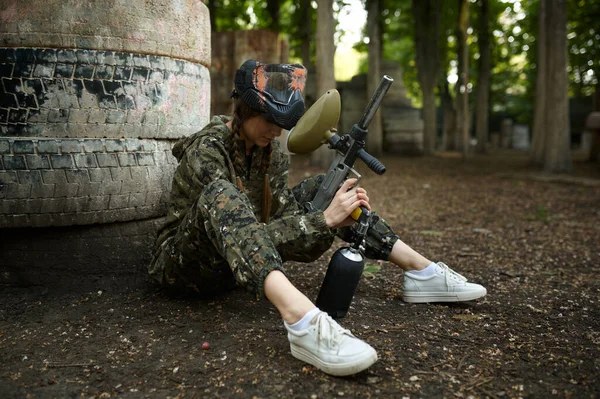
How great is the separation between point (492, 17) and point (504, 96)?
836cm

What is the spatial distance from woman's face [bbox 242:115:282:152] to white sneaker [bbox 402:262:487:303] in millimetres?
1071

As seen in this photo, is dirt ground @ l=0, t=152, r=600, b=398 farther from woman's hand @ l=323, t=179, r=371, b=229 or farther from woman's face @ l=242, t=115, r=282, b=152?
woman's face @ l=242, t=115, r=282, b=152

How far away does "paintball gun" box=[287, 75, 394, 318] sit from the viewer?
2.50 metres

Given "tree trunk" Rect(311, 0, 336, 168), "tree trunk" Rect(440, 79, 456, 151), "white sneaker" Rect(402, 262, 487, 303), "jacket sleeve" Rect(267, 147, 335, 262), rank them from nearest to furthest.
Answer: "jacket sleeve" Rect(267, 147, 335, 262)
"white sneaker" Rect(402, 262, 487, 303)
"tree trunk" Rect(311, 0, 336, 168)
"tree trunk" Rect(440, 79, 456, 151)

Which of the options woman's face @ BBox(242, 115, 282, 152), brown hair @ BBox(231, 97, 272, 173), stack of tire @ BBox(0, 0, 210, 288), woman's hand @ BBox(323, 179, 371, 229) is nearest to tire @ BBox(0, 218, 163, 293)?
stack of tire @ BBox(0, 0, 210, 288)

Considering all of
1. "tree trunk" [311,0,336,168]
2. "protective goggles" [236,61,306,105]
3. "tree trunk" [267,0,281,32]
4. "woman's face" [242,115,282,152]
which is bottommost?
"woman's face" [242,115,282,152]

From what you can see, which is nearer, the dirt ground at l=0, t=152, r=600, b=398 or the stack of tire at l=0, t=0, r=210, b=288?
the dirt ground at l=0, t=152, r=600, b=398

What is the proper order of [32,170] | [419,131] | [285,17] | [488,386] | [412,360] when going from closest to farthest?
[488,386]
[412,360]
[32,170]
[419,131]
[285,17]

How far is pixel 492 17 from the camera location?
17562mm

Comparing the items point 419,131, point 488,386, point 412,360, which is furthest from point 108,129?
point 419,131

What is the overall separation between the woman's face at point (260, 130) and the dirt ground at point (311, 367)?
89 cm

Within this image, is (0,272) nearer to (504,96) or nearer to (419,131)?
(419,131)

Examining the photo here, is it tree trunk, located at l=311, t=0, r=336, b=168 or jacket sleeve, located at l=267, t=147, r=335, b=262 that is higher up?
tree trunk, located at l=311, t=0, r=336, b=168

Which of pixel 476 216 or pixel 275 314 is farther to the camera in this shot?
pixel 476 216
